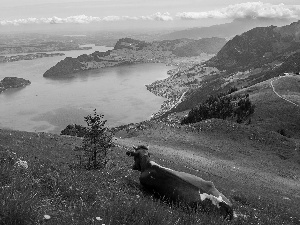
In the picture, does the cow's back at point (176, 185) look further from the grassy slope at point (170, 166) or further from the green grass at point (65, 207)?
the green grass at point (65, 207)

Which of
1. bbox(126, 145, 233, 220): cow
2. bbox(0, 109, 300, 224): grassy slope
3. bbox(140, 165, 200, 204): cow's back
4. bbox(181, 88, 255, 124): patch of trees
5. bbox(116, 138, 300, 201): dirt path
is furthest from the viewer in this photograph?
bbox(181, 88, 255, 124): patch of trees

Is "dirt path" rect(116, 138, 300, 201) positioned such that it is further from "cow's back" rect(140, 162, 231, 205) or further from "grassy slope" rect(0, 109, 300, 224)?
"cow's back" rect(140, 162, 231, 205)

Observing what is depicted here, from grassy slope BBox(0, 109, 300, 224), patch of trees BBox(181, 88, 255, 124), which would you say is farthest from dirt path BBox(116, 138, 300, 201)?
patch of trees BBox(181, 88, 255, 124)

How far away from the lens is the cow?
38.2ft

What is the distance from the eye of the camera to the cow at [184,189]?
1165 centimetres

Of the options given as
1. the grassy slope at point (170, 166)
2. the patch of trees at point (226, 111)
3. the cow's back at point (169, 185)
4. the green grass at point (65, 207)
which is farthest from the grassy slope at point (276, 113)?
the green grass at point (65, 207)

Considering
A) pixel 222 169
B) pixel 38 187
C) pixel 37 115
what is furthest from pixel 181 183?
pixel 37 115

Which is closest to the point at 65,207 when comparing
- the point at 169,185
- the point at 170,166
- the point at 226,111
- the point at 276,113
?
the point at 169,185

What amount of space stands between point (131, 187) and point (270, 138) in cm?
4940

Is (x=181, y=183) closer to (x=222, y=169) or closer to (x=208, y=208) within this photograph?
(x=208, y=208)

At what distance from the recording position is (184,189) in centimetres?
1202

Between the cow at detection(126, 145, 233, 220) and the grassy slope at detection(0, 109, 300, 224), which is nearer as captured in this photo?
the grassy slope at detection(0, 109, 300, 224)

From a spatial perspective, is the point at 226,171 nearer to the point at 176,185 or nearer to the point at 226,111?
the point at 176,185

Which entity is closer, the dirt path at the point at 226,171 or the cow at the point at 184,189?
the cow at the point at 184,189
